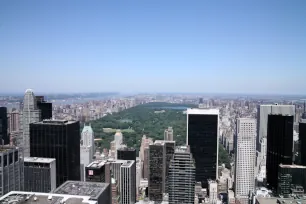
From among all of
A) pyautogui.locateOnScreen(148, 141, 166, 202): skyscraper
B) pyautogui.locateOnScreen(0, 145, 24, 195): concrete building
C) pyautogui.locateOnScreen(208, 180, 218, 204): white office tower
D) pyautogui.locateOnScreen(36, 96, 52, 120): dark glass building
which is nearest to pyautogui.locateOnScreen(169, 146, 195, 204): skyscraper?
pyautogui.locateOnScreen(208, 180, 218, 204): white office tower

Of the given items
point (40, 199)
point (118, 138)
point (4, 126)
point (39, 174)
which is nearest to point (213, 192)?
point (118, 138)

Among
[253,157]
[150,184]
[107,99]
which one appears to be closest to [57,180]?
[150,184]

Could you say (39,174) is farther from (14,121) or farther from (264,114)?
(264,114)

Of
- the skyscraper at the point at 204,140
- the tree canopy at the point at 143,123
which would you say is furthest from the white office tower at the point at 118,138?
the skyscraper at the point at 204,140

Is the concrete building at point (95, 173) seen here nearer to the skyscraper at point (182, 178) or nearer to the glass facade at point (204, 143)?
the skyscraper at point (182, 178)

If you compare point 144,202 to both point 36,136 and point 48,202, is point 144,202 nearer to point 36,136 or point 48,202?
point 36,136
